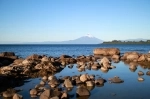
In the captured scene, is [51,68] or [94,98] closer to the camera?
[94,98]

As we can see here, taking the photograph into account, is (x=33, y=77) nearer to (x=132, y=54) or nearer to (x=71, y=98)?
(x=71, y=98)

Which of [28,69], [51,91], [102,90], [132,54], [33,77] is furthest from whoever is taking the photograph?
[132,54]

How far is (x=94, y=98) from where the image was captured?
779 inches

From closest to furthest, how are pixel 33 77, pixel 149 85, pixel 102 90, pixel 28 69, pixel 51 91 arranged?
pixel 51 91 → pixel 102 90 → pixel 149 85 → pixel 33 77 → pixel 28 69

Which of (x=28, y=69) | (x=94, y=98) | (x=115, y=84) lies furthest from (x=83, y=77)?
(x=28, y=69)

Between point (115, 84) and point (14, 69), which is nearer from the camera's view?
point (115, 84)

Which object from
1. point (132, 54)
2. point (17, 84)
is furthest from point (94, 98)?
point (132, 54)

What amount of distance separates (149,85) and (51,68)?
16.6 m

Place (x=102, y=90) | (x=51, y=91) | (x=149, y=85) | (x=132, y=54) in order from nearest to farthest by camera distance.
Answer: (x=51, y=91) < (x=102, y=90) < (x=149, y=85) < (x=132, y=54)

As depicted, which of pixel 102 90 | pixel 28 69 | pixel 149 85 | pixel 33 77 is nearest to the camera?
pixel 102 90

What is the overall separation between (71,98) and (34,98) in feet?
10.6

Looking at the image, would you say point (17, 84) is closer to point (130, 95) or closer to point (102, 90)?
point (102, 90)

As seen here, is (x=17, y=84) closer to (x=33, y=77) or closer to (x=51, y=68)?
(x=33, y=77)

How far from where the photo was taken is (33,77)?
30.9m
